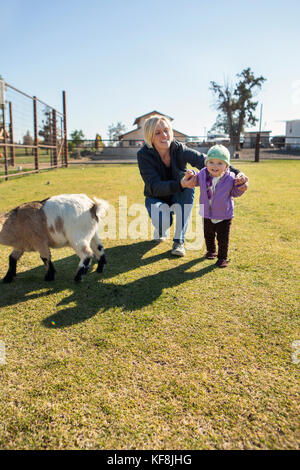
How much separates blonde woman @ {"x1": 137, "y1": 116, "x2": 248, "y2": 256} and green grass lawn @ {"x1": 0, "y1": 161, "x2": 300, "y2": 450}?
591 millimetres

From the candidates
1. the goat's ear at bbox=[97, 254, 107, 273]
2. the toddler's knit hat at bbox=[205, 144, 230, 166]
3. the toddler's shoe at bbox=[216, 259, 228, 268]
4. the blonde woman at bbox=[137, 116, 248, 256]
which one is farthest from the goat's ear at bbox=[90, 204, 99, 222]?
the toddler's shoe at bbox=[216, 259, 228, 268]

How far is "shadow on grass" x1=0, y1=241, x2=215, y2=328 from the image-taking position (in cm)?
231

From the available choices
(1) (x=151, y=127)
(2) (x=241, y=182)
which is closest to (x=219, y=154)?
(2) (x=241, y=182)

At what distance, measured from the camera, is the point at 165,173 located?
368 centimetres

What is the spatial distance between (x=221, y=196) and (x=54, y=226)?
4.93ft

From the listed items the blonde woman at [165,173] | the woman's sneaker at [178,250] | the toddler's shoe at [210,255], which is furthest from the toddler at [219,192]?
the woman's sneaker at [178,250]

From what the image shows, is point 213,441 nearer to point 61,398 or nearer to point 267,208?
point 61,398

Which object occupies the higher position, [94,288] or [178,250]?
[178,250]

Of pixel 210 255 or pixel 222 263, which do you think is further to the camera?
pixel 210 255

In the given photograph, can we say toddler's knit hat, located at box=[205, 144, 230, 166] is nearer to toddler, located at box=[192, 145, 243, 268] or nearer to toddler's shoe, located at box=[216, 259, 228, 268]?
toddler, located at box=[192, 145, 243, 268]

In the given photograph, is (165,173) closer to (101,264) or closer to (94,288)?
(101,264)

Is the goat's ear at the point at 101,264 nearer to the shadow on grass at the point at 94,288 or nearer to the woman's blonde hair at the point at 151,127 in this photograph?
the shadow on grass at the point at 94,288
